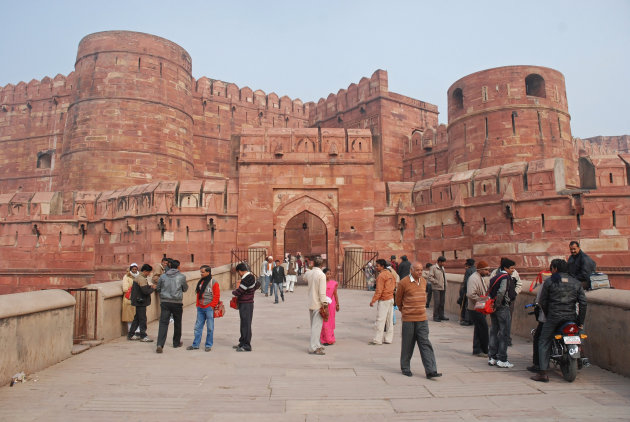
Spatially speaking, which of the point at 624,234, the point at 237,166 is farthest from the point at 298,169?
the point at 624,234

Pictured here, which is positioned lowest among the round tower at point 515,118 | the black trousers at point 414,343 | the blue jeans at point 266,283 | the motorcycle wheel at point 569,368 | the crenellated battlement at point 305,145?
the motorcycle wheel at point 569,368

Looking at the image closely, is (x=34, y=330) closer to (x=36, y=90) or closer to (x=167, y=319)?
(x=167, y=319)

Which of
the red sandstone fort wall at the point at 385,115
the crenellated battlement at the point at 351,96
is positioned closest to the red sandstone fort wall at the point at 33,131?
the crenellated battlement at the point at 351,96

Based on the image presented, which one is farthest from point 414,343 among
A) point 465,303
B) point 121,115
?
point 121,115

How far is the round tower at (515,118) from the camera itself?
60.5 ft

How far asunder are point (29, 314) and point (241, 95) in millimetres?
26837

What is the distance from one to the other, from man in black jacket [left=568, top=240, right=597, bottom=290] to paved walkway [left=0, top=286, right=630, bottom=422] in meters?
0.98

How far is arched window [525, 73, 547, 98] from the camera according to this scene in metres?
18.9

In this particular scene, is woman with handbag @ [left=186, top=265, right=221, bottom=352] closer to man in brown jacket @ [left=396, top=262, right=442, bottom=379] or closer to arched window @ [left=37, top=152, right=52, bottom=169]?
man in brown jacket @ [left=396, top=262, right=442, bottom=379]

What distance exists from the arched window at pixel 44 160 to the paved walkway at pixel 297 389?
85.8 ft

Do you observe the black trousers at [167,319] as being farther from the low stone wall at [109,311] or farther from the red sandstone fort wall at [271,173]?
the red sandstone fort wall at [271,173]

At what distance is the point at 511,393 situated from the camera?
413 centimetres

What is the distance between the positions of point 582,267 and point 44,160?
30.5 m

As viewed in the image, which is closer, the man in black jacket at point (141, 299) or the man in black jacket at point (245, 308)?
the man in black jacket at point (245, 308)
